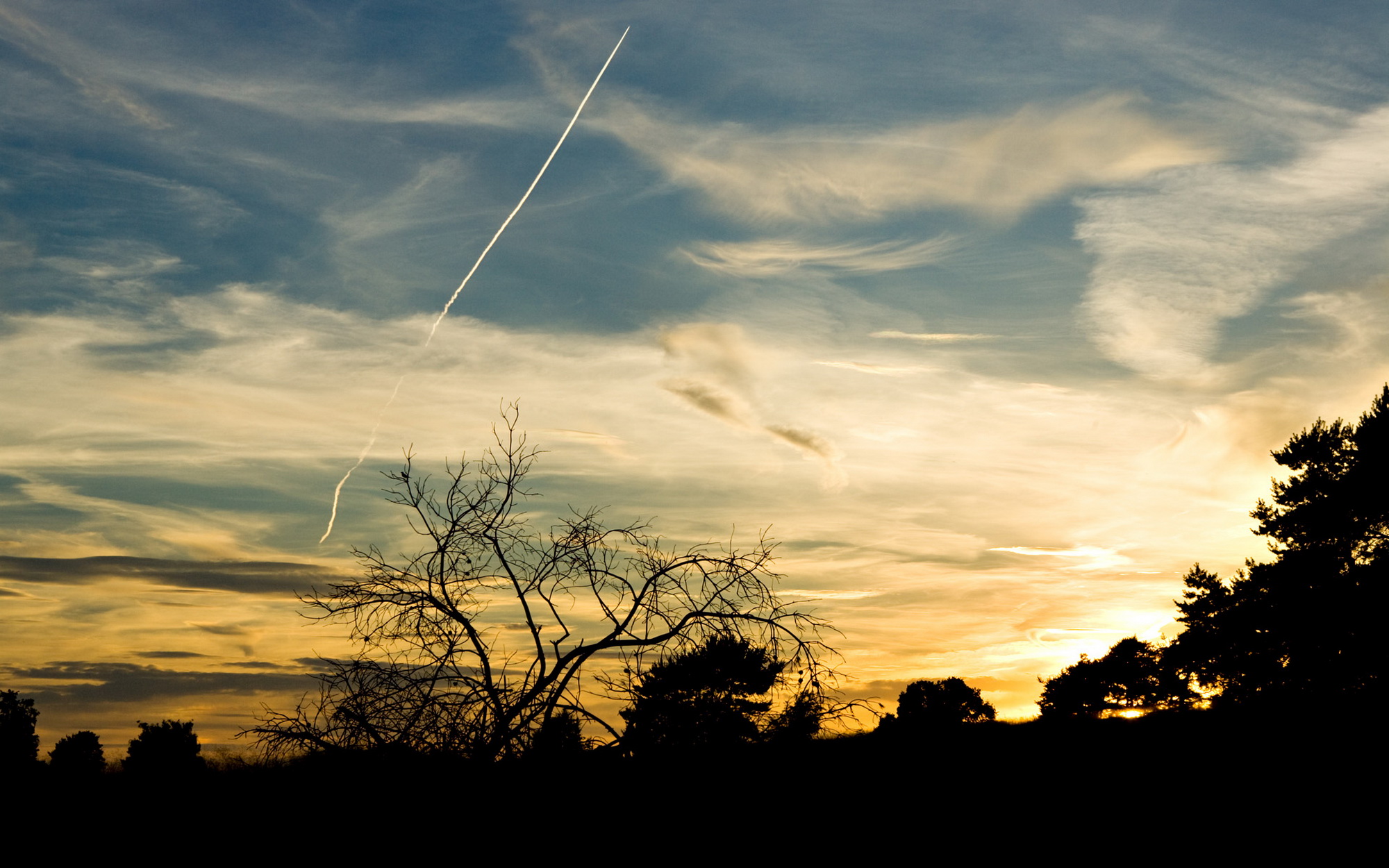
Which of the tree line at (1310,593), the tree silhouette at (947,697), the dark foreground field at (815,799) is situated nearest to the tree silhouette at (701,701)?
the dark foreground field at (815,799)

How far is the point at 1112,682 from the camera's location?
5375 centimetres

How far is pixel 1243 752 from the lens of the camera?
35.6 feet

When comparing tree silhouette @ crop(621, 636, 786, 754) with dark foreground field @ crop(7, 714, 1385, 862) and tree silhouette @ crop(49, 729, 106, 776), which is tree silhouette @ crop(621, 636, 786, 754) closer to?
dark foreground field @ crop(7, 714, 1385, 862)

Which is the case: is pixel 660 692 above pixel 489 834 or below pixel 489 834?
above

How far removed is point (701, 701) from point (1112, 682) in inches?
1966

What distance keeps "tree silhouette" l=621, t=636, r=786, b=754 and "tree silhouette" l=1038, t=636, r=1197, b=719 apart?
1628 inches

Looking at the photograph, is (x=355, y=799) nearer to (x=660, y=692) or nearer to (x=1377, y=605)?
(x=660, y=692)

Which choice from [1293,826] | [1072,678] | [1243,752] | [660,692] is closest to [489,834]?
[660,692]

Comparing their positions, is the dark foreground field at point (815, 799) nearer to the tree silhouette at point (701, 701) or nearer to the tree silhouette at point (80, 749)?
the tree silhouette at point (701, 701)

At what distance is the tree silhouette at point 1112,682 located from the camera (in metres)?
49.9

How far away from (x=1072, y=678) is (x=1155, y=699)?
10.3 meters

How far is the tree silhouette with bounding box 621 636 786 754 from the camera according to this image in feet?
34.9

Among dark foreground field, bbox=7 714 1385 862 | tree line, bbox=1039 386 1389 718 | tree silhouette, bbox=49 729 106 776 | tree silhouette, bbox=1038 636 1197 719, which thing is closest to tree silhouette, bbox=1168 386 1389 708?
tree line, bbox=1039 386 1389 718

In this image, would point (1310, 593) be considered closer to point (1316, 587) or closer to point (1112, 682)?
point (1316, 587)
